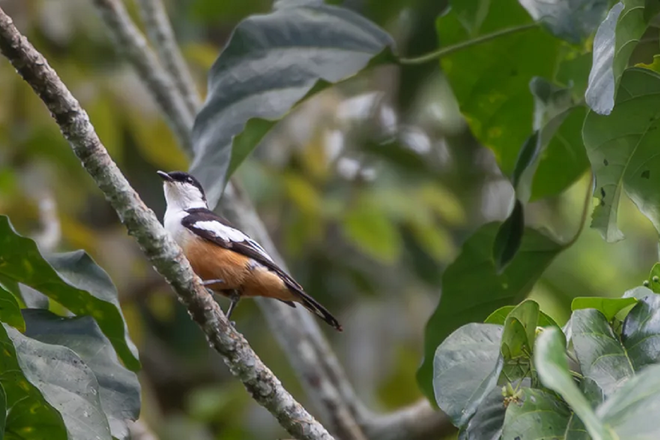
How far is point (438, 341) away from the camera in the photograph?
119 inches

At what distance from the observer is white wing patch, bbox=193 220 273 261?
11.6ft

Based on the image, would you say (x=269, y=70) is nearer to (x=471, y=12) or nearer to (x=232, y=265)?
(x=471, y=12)

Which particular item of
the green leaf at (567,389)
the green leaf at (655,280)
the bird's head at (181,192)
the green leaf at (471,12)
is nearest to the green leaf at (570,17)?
the green leaf at (471,12)

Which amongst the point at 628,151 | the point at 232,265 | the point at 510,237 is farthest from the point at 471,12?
the point at 232,265

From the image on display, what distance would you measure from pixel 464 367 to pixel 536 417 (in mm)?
281

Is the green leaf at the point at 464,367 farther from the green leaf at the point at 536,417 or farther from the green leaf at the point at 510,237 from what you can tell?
the green leaf at the point at 510,237

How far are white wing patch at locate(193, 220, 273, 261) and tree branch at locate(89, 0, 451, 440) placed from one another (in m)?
0.68

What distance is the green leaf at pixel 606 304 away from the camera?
6.51 ft

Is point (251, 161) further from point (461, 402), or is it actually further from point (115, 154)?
point (461, 402)

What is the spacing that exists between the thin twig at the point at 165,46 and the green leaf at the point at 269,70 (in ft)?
5.19

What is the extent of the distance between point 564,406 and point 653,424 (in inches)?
22.9

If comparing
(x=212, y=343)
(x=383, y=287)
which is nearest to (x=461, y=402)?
(x=212, y=343)

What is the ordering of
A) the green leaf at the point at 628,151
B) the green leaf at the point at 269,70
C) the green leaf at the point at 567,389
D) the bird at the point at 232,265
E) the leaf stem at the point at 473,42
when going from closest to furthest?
the green leaf at the point at 567,389 → the green leaf at the point at 628,151 → the green leaf at the point at 269,70 → the leaf stem at the point at 473,42 → the bird at the point at 232,265

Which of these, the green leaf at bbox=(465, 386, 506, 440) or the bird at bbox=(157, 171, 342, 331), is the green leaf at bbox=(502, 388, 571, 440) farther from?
the bird at bbox=(157, 171, 342, 331)
